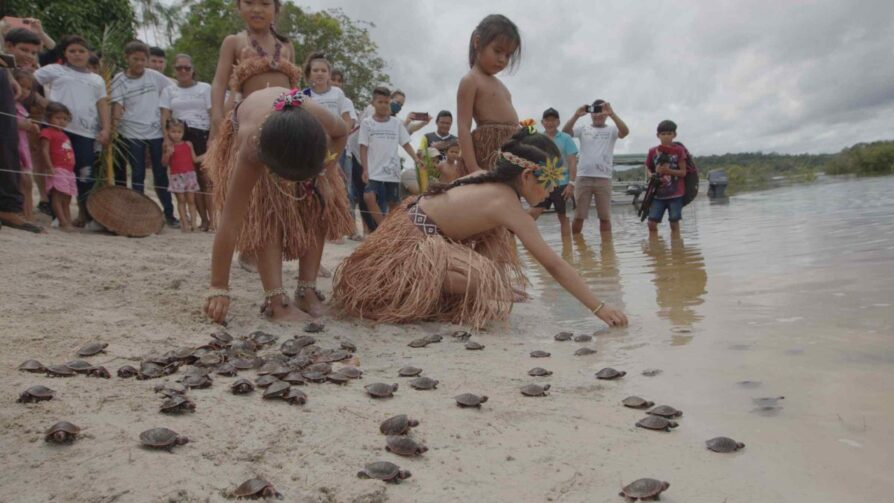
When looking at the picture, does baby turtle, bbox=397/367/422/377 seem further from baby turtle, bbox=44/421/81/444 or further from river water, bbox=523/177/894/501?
baby turtle, bbox=44/421/81/444

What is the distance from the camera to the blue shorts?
8039 millimetres

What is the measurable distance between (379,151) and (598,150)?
282cm

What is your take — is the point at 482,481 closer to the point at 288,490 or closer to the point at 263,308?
the point at 288,490

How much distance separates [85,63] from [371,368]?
5.34m

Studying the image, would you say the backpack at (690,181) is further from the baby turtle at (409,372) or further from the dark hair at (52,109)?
the dark hair at (52,109)

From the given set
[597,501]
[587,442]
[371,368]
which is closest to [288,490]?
[597,501]

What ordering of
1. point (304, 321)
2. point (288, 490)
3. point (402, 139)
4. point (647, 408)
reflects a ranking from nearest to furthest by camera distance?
1. point (288, 490)
2. point (647, 408)
3. point (304, 321)
4. point (402, 139)

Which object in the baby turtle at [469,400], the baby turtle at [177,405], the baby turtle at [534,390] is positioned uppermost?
the baby turtle at [177,405]

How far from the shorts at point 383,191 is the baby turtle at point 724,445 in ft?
19.5

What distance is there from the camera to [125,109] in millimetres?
6543

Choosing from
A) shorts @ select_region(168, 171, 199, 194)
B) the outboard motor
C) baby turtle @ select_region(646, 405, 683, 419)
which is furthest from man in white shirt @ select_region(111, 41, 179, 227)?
the outboard motor

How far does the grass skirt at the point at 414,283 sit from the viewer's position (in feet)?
11.8

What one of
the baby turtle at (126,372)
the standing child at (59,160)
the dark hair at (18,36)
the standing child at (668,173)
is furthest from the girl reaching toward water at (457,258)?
the standing child at (668,173)

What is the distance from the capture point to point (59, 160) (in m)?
5.88
